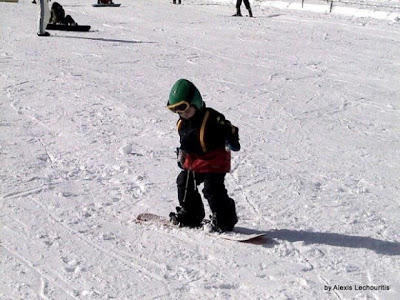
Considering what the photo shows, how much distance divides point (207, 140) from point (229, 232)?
0.85 metres

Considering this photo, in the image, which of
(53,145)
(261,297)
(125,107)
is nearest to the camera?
(261,297)

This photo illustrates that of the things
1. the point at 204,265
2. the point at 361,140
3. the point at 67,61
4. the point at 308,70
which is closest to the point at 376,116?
the point at 361,140

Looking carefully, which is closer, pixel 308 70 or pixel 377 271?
pixel 377 271

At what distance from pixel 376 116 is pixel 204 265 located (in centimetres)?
572

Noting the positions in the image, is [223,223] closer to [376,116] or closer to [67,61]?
[376,116]

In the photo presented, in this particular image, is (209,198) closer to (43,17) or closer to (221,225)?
(221,225)

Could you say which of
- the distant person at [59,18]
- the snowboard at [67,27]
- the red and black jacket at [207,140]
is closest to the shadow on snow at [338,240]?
the red and black jacket at [207,140]

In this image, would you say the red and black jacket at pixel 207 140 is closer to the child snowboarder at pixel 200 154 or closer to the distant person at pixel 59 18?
the child snowboarder at pixel 200 154

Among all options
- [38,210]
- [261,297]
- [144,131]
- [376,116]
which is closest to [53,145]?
[144,131]

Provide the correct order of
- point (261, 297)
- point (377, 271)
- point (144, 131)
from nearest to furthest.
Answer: point (261, 297) → point (377, 271) → point (144, 131)

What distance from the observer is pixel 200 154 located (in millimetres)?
4141

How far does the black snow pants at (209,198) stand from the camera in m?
4.21

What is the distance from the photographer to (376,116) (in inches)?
343

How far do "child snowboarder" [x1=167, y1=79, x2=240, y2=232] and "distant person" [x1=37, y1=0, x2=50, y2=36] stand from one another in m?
11.3
